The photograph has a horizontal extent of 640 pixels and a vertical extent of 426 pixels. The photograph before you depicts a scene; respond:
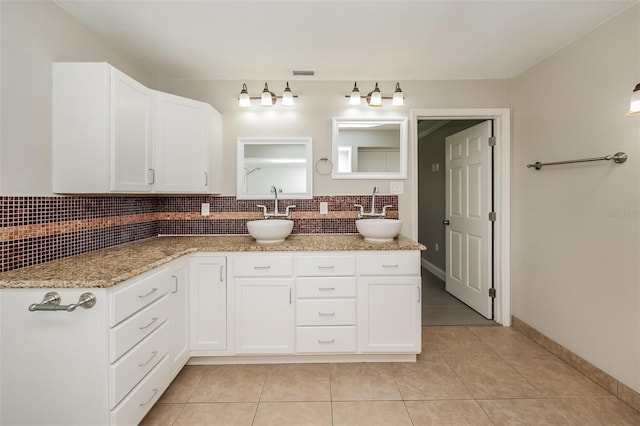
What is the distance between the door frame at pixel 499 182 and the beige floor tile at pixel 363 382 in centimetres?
119

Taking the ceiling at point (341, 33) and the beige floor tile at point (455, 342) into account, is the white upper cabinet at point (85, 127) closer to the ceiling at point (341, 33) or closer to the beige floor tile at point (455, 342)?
the ceiling at point (341, 33)

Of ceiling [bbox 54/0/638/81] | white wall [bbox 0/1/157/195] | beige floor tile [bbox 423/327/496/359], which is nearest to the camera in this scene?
white wall [bbox 0/1/157/195]

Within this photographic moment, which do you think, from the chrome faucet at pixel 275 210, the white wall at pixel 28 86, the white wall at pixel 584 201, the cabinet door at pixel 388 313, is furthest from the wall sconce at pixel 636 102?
the white wall at pixel 28 86

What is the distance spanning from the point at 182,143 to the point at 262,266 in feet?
3.80

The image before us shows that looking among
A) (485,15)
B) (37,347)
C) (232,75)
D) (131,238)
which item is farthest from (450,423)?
(232,75)

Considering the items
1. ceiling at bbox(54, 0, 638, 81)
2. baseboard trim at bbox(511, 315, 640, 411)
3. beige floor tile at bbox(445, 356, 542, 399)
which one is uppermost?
ceiling at bbox(54, 0, 638, 81)

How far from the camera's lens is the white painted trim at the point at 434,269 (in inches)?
174

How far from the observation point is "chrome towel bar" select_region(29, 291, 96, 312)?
123 centimetres

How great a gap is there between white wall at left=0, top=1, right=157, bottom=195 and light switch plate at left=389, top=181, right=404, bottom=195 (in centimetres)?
244

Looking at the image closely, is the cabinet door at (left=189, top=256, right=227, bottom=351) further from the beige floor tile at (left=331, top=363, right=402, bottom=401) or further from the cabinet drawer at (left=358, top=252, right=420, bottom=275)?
the cabinet drawer at (left=358, top=252, right=420, bottom=275)

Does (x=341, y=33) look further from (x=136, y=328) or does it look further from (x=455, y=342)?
(x=455, y=342)

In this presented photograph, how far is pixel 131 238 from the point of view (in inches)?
95.3

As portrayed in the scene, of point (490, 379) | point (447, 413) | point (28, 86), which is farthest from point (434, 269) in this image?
point (28, 86)

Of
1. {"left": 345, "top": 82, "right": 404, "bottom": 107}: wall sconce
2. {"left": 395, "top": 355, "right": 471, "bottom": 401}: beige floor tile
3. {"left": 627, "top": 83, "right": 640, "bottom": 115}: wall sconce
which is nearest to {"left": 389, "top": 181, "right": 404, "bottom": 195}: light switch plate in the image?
{"left": 345, "top": 82, "right": 404, "bottom": 107}: wall sconce
